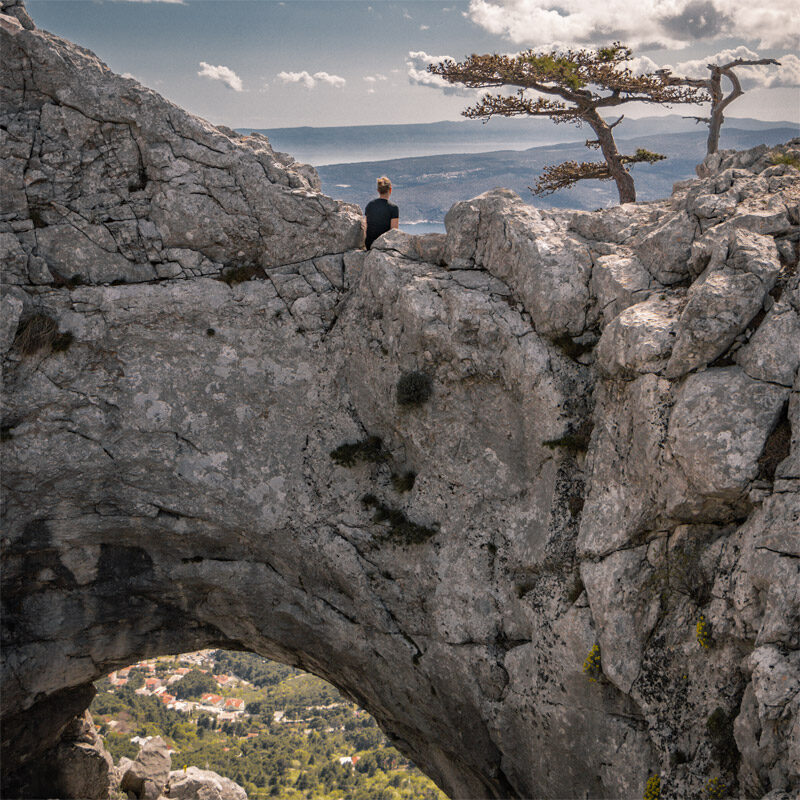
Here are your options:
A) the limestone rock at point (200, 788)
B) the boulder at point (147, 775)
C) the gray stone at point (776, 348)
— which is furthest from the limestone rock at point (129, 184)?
the limestone rock at point (200, 788)

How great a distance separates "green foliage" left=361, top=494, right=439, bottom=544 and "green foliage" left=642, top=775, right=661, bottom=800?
23.2 ft

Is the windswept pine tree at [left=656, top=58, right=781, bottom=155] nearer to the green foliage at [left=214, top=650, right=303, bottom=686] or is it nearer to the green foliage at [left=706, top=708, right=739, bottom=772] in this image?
the green foliage at [left=706, top=708, right=739, bottom=772]

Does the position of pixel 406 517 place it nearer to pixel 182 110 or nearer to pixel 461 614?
pixel 461 614

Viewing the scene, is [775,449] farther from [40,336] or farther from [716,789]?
[40,336]

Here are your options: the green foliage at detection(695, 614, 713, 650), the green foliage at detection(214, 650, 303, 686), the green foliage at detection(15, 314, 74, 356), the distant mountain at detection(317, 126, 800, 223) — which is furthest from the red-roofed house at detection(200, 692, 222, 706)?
the green foliage at detection(695, 614, 713, 650)

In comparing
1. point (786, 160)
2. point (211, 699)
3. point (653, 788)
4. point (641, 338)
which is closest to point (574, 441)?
point (641, 338)

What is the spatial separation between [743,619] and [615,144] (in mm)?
18031

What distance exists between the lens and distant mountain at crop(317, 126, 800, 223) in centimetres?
2292

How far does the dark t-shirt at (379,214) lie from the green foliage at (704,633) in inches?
492

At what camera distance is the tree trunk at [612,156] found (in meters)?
23.2

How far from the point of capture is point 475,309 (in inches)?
626

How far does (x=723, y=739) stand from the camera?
11.4 m

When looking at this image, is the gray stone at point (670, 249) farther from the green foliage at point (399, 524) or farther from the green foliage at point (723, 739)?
the green foliage at point (723, 739)

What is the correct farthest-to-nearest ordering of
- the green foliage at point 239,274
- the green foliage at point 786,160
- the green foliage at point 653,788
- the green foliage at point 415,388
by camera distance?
the green foliage at point 239,274, the green foliage at point 415,388, the green foliage at point 786,160, the green foliage at point 653,788
